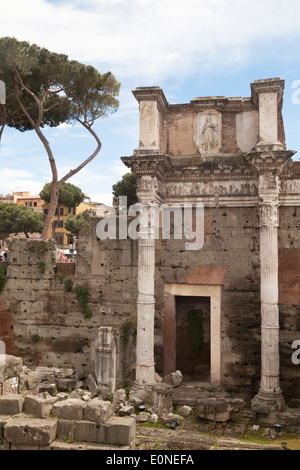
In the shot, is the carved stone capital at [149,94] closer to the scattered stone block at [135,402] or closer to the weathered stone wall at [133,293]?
the weathered stone wall at [133,293]

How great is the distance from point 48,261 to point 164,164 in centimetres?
475

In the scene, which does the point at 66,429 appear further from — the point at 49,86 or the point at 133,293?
the point at 49,86

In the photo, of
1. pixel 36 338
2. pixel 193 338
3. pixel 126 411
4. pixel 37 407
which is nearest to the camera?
pixel 37 407

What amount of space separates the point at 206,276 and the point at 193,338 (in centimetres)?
176

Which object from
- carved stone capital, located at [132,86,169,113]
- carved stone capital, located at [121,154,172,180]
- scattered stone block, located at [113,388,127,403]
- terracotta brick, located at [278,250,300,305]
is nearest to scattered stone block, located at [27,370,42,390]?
scattered stone block, located at [113,388,127,403]

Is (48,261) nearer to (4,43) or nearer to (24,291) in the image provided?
(24,291)

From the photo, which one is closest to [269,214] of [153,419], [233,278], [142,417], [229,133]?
[233,278]

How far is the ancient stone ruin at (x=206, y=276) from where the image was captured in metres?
9.80

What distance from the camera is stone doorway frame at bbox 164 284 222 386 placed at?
1075cm

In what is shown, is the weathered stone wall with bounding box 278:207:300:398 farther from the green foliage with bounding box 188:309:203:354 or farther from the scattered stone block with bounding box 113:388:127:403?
the scattered stone block with bounding box 113:388:127:403

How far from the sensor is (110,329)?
33.2ft

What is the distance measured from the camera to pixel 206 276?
36.0ft

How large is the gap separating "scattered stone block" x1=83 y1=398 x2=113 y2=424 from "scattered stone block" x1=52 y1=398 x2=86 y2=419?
81 mm
